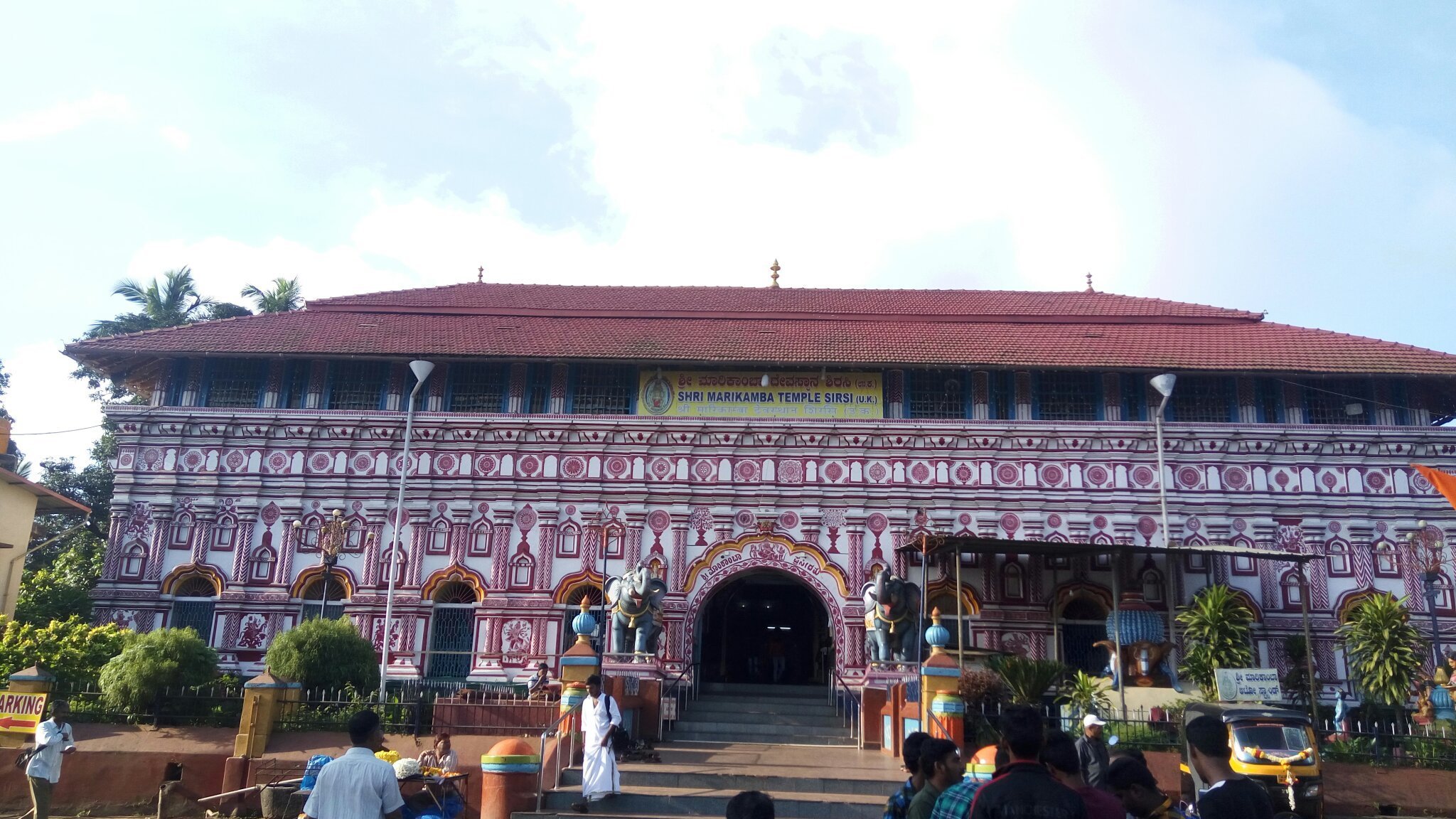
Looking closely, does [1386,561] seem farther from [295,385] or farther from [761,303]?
[295,385]

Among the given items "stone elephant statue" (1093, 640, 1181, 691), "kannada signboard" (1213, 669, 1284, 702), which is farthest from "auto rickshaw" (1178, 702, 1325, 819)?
"stone elephant statue" (1093, 640, 1181, 691)

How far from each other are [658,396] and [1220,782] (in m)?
17.3

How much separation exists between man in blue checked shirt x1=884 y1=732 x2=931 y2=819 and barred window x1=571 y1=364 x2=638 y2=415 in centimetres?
1548

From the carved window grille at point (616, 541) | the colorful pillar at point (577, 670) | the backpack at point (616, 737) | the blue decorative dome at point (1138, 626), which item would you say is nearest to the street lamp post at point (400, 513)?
the carved window grille at point (616, 541)

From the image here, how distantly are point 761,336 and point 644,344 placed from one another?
2549 mm

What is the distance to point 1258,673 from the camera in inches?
633

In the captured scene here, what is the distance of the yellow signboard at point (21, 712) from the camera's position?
15.8m

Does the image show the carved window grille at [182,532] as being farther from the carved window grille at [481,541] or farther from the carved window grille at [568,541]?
the carved window grille at [568,541]

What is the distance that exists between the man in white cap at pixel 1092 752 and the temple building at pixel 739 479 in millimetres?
9377

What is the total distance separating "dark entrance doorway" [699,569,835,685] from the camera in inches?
905

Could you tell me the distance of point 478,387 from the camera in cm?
2239

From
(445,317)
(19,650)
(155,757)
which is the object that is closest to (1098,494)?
(445,317)

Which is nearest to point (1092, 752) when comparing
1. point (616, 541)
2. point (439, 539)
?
point (616, 541)

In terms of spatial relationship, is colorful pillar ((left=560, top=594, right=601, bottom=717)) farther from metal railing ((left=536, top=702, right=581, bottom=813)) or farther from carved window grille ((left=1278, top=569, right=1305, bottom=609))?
carved window grille ((left=1278, top=569, right=1305, bottom=609))
